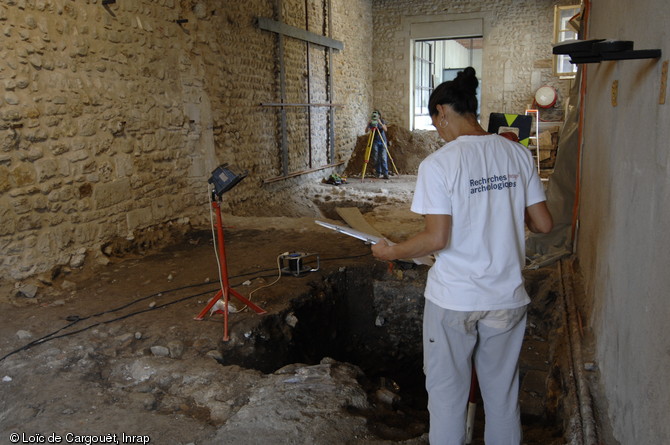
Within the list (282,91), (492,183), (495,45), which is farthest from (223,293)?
(495,45)

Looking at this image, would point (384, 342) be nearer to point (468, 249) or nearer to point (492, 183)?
point (468, 249)

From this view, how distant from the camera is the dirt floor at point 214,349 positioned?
230 centimetres

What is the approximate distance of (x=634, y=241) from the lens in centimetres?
198

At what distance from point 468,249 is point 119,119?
13.5ft

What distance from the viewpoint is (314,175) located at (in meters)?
10.6

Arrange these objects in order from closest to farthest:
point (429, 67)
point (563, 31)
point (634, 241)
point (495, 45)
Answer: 1. point (634, 241)
2. point (563, 31)
3. point (495, 45)
4. point (429, 67)

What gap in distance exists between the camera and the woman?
6.00 feet

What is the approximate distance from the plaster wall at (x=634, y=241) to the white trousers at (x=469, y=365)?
40 centimetres

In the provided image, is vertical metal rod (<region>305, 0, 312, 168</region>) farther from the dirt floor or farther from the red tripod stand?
the red tripod stand

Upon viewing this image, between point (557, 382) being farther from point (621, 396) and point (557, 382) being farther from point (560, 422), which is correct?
point (621, 396)

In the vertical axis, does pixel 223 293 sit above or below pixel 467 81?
below

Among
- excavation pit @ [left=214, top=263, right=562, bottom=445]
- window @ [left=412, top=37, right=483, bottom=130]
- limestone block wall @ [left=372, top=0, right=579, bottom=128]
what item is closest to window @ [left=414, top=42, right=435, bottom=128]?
window @ [left=412, top=37, right=483, bottom=130]

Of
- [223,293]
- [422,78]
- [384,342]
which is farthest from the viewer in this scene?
[422,78]

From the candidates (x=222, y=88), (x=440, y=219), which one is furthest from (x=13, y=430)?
(x=222, y=88)
